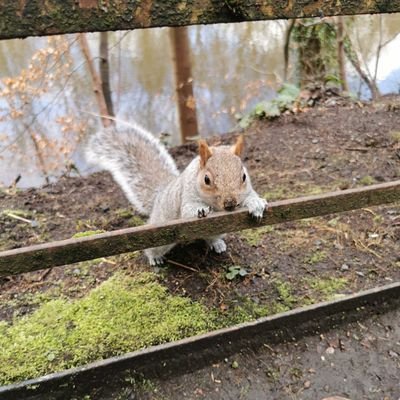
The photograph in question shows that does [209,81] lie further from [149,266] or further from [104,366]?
Answer: [104,366]

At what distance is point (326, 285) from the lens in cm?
240

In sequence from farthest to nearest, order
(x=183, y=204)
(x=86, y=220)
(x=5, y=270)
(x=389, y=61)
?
(x=389, y=61) → (x=86, y=220) → (x=183, y=204) → (x=5, y=270)

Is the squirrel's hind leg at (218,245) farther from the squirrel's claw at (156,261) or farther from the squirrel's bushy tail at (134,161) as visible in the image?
the squirrel's bushy tail at (134,161)

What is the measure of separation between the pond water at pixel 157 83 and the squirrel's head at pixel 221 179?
5.32 meters

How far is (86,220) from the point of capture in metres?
3.08

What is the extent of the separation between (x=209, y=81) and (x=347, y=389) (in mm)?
7748

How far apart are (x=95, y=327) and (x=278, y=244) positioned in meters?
1.20

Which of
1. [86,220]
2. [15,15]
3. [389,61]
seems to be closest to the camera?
[15,15]

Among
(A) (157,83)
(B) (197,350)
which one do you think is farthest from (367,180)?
(A) (157,83)

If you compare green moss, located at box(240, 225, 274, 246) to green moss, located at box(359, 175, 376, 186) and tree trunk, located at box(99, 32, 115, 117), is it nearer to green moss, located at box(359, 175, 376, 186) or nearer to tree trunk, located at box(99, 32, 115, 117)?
green moss, located at box(359, 175, 376, 186)

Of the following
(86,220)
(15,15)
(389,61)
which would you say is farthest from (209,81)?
(15,15)

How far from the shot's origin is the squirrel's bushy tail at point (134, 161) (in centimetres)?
299

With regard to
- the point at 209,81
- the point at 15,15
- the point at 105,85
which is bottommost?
the point at 209,81

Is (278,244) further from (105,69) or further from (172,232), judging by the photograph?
(105,69)
